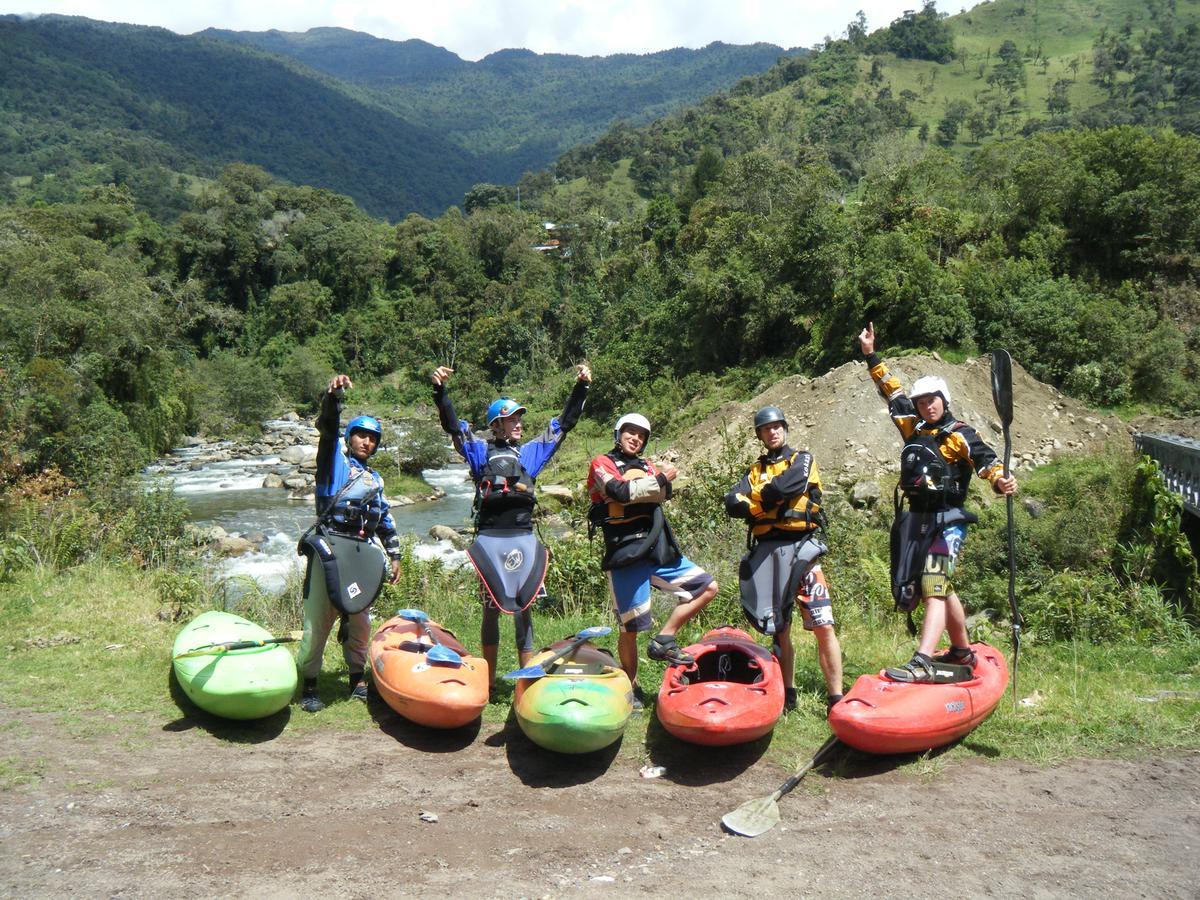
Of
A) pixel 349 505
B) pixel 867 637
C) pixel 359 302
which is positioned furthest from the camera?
pixel 359 302

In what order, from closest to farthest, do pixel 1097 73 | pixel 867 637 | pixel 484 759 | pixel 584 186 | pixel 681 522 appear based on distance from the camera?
pixel 484 759 < pixel 867 637 < pixel 681 522 < pixel 1097 73 < pixel 584 186

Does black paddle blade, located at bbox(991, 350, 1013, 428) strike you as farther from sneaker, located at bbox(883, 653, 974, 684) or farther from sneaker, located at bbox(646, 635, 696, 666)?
sneaker, located at bbox(646, 635, 696, 666)

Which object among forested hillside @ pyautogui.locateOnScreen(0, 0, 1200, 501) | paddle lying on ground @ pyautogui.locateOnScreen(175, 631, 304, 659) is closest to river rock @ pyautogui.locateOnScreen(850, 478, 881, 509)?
forested hillside @ pyautogui.locateOnScreen(0, 0, 1200, 501)

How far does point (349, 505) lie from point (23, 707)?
242 cm

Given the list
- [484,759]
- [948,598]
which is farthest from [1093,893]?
[484,759]

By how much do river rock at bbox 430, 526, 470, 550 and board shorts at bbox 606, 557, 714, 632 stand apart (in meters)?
15.9

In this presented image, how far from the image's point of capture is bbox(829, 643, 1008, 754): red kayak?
473 centimetres

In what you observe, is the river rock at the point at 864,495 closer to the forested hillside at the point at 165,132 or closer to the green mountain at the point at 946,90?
the green mountain at the point at 946,90

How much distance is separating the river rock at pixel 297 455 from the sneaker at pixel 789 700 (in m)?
30.5

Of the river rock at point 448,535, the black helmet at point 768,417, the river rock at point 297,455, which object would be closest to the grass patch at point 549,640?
the black helmet at point 768,417

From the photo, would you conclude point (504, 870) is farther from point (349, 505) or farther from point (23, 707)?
point (23, 707)

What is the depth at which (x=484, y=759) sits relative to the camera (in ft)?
16.7

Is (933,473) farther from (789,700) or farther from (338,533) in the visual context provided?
(338,533)

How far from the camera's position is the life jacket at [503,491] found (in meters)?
5.39
